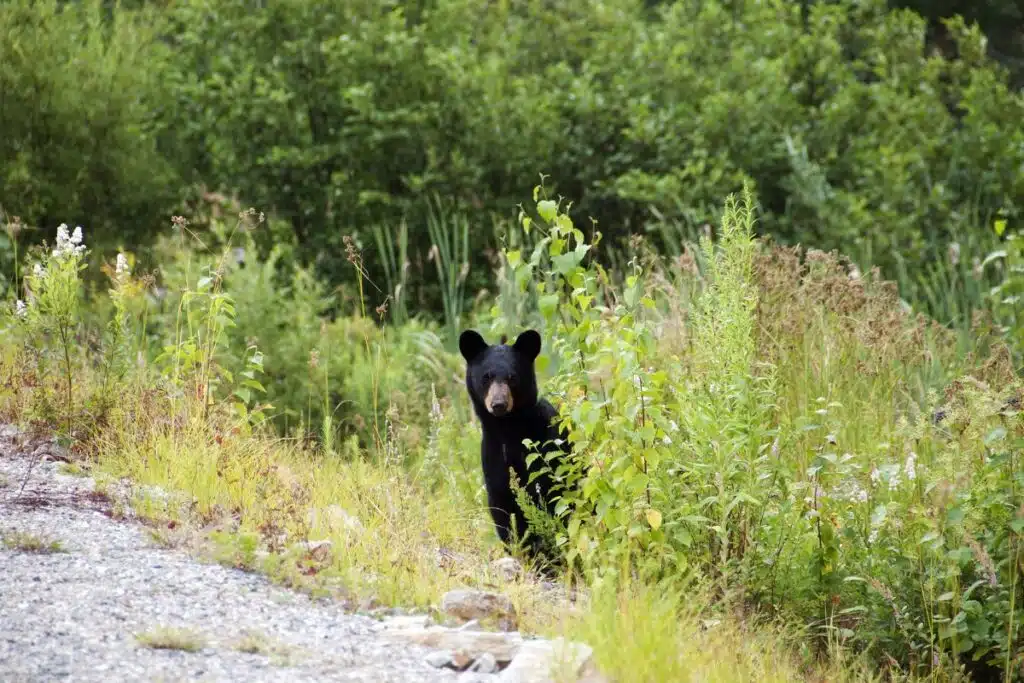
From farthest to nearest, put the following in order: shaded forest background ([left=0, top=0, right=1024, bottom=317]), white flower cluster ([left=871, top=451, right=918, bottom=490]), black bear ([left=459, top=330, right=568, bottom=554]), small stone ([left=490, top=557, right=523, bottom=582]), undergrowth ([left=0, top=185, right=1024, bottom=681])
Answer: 1. shaded forest background ([left=0, top=0, right=1024, bottom=317])
2. black bear ([left=459, top=330, right=568, bottom=554])
3. small stone ([left=490, top=557, right=523, bottom=582])
4. white flower cluster ([left=871, top=451, right=918, bottom=490])
5. undergrowth ([left=0, top=185, right=1024, bottom=681])

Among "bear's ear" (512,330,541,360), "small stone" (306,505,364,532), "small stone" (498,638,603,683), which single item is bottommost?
"small stone" (498,638,603,683)

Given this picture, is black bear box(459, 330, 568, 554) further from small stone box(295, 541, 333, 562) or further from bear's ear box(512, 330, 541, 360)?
small stone box(295, 541, 333, 562)

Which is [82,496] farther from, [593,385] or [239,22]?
[239,22]

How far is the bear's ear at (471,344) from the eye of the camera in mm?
6266

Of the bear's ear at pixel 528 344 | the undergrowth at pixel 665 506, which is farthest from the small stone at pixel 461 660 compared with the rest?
the bear's ear at pixel 528 344

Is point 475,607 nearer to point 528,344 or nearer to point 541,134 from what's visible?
point 528,344

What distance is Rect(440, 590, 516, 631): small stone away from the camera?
469cm

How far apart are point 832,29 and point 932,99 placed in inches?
55.1

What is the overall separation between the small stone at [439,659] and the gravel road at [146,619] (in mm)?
39

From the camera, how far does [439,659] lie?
418 cm

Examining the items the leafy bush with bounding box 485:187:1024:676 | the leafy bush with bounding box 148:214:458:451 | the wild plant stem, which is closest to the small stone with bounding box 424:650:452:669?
the leafy bush with bounding box 485:187:1024:676

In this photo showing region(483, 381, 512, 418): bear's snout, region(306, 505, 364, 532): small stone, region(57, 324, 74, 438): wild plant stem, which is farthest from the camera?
region(57, 324, 74, 438): wild plant stem

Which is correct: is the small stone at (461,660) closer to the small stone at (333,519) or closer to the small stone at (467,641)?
the small stone at (467,641)

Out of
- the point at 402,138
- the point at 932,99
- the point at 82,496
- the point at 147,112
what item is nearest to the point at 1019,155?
the point at 932,99
